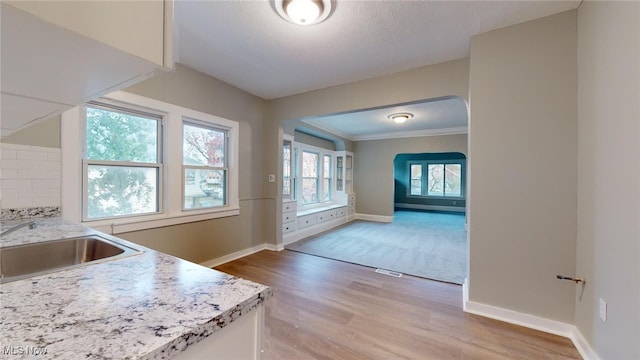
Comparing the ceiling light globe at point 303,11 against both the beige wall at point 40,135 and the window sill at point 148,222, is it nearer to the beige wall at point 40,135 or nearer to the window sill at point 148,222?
the beige wall at point 40,135

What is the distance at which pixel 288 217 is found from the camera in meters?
4.53

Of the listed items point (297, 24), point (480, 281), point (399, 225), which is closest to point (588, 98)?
point (480, 281)

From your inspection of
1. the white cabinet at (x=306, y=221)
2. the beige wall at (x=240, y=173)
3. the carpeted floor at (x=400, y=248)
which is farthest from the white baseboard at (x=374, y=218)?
the beige wall at (x=240, y=173)

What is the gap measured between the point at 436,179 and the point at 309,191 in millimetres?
5963

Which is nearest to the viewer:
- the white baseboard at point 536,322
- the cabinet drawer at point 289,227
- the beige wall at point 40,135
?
the white baseboard at point 536,322

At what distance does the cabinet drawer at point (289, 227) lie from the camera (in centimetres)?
438

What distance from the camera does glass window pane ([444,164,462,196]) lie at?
362 inches

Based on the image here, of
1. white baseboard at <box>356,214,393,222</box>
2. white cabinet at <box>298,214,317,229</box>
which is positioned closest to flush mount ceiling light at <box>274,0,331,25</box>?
white cabinet at <box>298,214,317,229</box>

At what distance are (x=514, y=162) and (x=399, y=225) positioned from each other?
4.47 meters

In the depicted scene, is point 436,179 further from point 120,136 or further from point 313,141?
point 120,136

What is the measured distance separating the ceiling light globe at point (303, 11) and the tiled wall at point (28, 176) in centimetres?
213

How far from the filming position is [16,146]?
69.4 inches

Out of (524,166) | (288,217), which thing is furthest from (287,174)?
(524,166)
